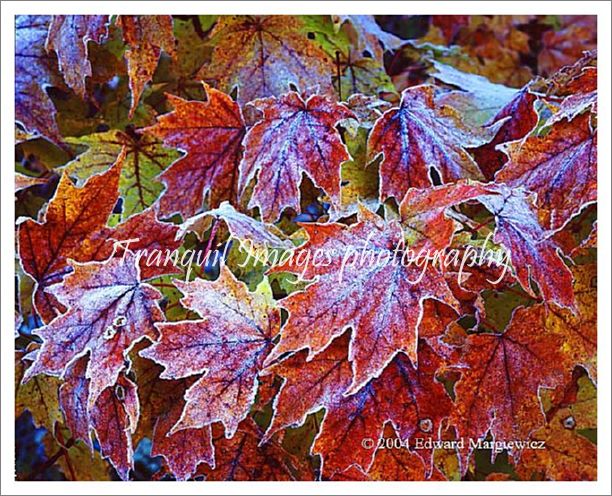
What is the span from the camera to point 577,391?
Result: 0.66 m

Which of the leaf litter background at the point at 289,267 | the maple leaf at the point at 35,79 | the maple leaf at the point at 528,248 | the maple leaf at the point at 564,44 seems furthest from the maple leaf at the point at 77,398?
the maple leaf at the point at 564,44

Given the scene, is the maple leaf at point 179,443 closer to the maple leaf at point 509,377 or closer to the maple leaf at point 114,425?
the maple leaf at point 114,425

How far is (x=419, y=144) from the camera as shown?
2.01ft

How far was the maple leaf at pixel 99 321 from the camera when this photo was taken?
0.56 m

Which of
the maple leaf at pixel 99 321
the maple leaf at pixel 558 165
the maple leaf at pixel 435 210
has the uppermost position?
Result: the maple leaf at pixel 558 165

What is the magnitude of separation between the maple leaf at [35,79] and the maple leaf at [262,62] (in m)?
0.14

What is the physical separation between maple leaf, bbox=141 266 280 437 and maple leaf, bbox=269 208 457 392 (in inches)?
1.7

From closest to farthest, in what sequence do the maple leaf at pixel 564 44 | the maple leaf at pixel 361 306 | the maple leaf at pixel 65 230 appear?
the maple leaf at pixel 361 306, the maple leaf at pixel 65 230, the maple leaf at pixel 564 44

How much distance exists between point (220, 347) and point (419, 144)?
0.76 ft

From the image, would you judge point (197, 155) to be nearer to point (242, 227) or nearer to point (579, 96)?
point (242, 227)

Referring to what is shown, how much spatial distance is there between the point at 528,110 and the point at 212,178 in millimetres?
279

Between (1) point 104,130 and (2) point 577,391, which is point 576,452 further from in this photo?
(1) point 104,130

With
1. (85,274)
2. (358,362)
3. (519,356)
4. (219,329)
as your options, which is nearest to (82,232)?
(85,274)

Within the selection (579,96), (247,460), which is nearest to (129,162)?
(247,460)
